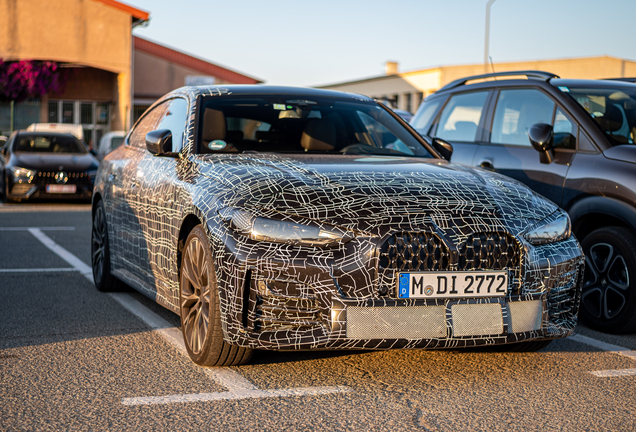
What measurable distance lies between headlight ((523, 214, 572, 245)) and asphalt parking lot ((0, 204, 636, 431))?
2.38 feet

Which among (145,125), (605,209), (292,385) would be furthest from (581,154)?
(145,125)

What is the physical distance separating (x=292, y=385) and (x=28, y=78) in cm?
3274

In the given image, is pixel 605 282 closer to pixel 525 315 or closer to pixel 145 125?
pixel 525 315

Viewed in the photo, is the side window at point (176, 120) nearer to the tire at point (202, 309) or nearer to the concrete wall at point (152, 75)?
the tire at point (202, 309)

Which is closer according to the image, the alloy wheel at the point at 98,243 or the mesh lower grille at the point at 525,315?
the mesh lower grille at the point at 525,315

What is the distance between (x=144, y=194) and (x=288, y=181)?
5.21ft

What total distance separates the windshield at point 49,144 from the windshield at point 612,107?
13522 mm

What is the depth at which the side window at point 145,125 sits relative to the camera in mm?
6281

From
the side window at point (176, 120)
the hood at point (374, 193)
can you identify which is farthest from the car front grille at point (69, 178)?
the hood at point (374, 193)

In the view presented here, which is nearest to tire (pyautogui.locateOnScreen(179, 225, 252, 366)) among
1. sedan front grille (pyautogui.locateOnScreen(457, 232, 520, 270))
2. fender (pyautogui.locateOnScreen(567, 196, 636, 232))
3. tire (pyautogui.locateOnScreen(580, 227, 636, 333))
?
sedan front grille (pyautogui.locateOnScreen(457, 232, 520, 270))

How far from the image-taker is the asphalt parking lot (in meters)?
3.54

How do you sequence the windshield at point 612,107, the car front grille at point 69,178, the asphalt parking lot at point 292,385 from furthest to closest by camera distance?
the car front grille at point 69,178 < the windshield at point 612,107 < the asphalt parking lot at point 292,385

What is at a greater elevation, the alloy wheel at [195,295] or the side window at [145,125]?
the side window at [145,125]

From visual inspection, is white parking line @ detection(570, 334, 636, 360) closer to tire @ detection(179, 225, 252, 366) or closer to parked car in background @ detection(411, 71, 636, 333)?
parked car in background @ detection(411, 71, 636, 333)
